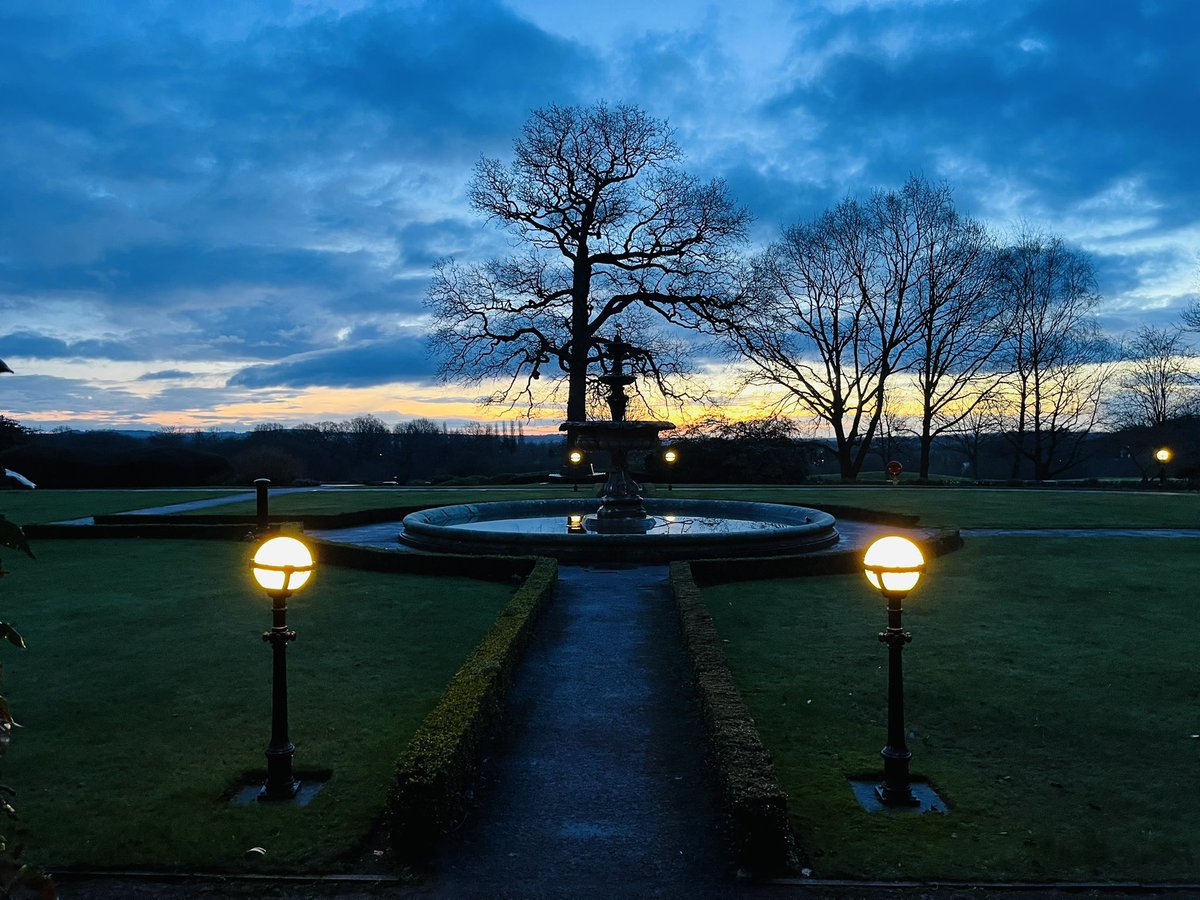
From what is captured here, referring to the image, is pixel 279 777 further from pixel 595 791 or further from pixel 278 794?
pixel 595 791

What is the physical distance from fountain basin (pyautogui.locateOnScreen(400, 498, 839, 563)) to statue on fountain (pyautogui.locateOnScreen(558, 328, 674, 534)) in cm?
46

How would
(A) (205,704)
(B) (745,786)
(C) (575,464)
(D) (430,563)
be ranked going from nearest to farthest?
(B) (745,786) → (A) (205,704) → (D) (430,563) → (C) (575,464)

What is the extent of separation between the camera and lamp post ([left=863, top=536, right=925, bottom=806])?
437 cm

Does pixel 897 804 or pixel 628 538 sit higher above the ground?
pixel 628 538

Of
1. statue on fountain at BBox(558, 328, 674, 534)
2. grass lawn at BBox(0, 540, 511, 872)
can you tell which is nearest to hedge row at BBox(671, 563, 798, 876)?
grass lawn at BBox(0, 540, 511, 872)

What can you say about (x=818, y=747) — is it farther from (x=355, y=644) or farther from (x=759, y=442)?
(x=759, y=442)

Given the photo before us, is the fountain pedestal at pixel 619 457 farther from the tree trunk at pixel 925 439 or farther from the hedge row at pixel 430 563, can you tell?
the tree trunk at pixel 925 439

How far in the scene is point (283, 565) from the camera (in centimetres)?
451

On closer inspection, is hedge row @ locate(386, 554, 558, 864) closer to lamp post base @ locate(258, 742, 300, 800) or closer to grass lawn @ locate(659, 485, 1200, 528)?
lamp post base @ locate(258, 742, 300, 800)

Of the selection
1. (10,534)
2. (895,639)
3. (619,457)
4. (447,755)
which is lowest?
(447,755)

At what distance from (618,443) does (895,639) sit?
33.6 ft

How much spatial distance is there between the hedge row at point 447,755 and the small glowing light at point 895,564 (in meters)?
2.53

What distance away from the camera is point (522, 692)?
6.30 m

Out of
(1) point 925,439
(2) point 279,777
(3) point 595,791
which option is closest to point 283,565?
(2) point 279,777
